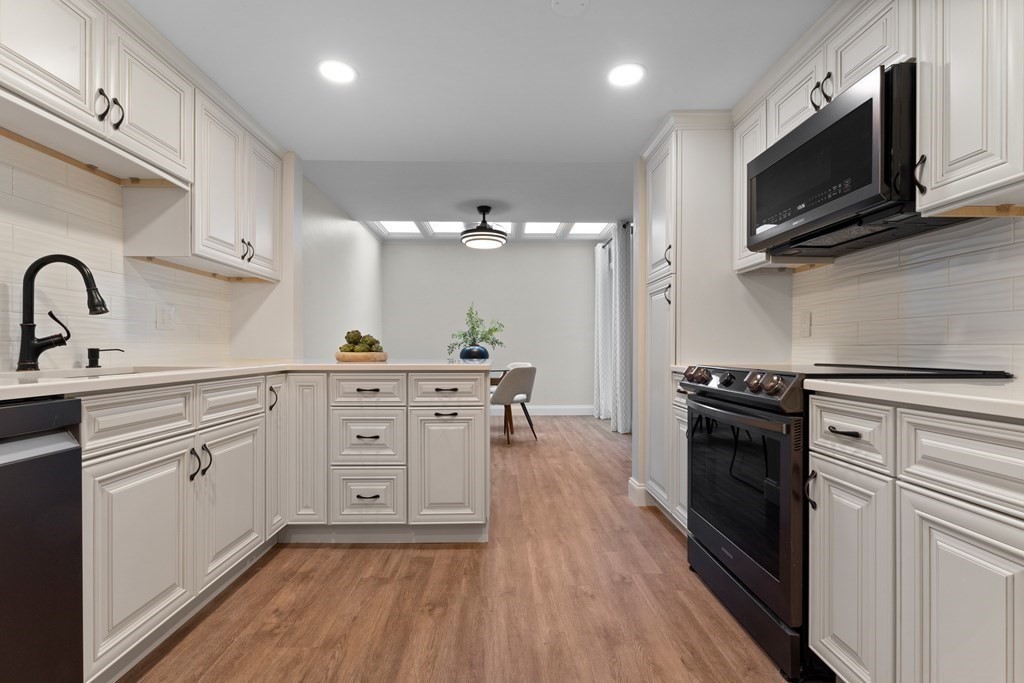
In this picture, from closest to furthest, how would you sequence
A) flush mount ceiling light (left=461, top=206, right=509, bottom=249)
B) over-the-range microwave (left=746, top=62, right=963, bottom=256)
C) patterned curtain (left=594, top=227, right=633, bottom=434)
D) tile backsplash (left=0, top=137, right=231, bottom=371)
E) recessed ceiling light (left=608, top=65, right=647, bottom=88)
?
over-the-range microwave (left=746, top=62, right=963, bottom=256)
tile backsplash (left=0, top=137, right=231, bottom=371)
recessed ceiling light (left=608, top=65, right=647, bottom=88)
flush mount ceiling light (left=461, top=206, right=509, bottom=249)
patterned curtain (left=594, top=227, right=633, bottom=434)

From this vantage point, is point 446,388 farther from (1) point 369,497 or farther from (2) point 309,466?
(2) point 309,466

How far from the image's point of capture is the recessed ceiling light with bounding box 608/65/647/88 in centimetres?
218

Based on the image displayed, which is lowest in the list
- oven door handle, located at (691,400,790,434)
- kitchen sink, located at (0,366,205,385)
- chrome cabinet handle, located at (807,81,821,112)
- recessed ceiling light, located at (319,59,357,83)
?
oven door handle, located at (691,400,790,434)

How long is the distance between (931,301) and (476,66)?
6.69 feet

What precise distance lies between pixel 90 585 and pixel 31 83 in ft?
4.67

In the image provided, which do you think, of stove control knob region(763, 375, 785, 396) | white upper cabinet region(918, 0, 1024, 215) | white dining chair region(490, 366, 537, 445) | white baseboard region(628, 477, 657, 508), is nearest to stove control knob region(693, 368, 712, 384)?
stove control knob region(763, 375, 785, 396)

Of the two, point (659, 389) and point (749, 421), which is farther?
point (659, 389)

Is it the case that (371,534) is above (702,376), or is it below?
below

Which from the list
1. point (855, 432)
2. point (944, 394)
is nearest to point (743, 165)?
point (855, 432)

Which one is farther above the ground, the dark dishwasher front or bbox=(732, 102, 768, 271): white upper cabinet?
bbox=(732, 102, 768, 271): white upper cabinet

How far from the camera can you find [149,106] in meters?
1.90

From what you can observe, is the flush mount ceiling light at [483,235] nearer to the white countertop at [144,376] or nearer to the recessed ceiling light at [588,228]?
the recessed ceiling light at [588,228]

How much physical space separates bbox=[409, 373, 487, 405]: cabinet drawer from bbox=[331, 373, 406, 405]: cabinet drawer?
0.07 metres

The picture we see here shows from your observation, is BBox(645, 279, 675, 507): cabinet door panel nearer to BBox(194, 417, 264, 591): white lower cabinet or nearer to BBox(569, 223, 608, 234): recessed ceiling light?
BBox(194, 417, 264, 591): white lower cabinet
